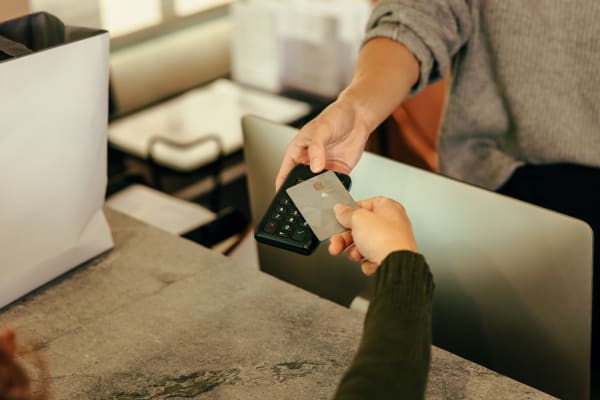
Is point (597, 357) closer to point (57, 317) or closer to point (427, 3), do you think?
point (427, 3)

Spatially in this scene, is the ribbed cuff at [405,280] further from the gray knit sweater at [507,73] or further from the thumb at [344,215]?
the gray knit sweater at [507,73]

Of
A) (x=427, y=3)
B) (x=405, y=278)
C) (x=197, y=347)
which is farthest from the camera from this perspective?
(x=427, y=3)

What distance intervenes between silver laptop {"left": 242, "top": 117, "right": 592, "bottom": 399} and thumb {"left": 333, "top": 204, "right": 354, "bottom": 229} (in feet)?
0.32

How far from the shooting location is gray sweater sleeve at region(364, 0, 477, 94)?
982 mm

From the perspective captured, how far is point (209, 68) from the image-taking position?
288cm

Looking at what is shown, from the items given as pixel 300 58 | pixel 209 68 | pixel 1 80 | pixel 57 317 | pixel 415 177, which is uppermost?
pixel 1 80

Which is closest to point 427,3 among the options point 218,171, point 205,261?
point 205,261

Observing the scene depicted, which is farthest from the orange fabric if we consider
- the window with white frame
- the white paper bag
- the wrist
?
the window with white frame

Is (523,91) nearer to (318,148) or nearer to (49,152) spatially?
(318,148)

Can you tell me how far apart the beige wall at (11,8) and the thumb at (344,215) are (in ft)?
1.56

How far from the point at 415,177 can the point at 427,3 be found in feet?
1.35

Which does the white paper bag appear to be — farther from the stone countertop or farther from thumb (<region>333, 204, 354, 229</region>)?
thumb (<region>333, 204, 354, 229</region>)

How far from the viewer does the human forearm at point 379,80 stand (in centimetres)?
86

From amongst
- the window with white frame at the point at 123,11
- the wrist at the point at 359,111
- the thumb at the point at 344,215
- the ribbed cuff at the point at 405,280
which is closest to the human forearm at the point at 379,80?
the wrist at the point at 359,111
